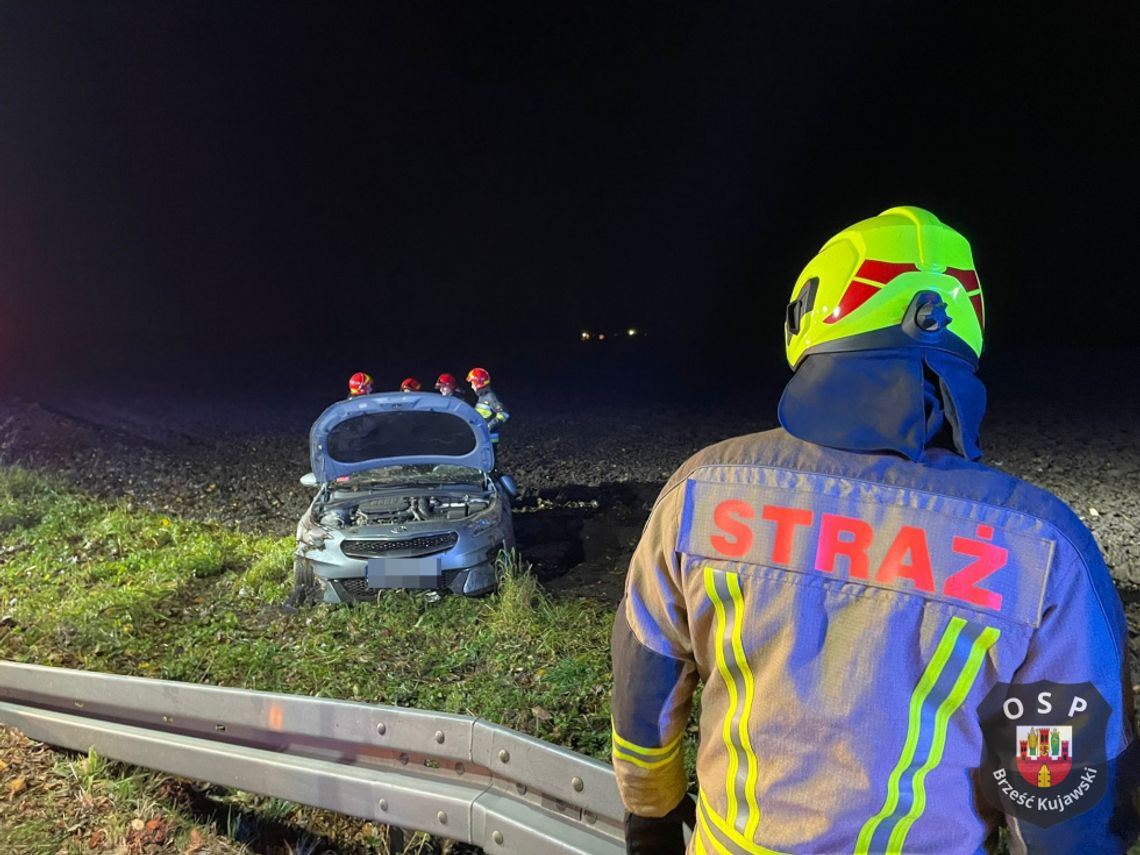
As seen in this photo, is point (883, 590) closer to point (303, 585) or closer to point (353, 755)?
point (353, 755)

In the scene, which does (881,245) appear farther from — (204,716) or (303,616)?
(303,616)

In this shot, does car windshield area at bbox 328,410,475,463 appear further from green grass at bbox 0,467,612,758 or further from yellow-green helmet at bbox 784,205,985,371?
yellow-green helmet at bbox 784,205,985,371

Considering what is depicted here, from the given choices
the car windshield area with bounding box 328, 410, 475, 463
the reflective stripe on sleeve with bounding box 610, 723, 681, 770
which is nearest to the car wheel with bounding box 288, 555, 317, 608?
the car windshield area with bounding box 328, 410, 475, 463

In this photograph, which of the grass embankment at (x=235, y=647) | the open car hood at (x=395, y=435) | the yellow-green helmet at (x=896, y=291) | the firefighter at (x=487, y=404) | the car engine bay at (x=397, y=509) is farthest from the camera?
the firefighter at (x=487, y=404)

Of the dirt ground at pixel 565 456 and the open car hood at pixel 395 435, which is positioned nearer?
the open car hood at pixel 395 435

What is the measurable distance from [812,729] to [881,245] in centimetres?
92

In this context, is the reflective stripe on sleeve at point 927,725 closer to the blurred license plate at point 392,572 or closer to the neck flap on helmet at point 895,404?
the neck flap on helmet at point 895,404

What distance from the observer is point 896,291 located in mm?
1518

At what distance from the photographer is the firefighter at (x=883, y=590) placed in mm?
1344

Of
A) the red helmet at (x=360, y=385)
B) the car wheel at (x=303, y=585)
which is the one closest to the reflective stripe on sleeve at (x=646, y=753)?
the car wheel at (x=303, y=585)

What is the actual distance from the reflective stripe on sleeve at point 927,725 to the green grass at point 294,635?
2.31 metres

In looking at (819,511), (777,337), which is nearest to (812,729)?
(819,511)

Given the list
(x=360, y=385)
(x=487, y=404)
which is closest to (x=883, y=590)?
(x=487, y=404)

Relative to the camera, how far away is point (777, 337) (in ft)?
103
